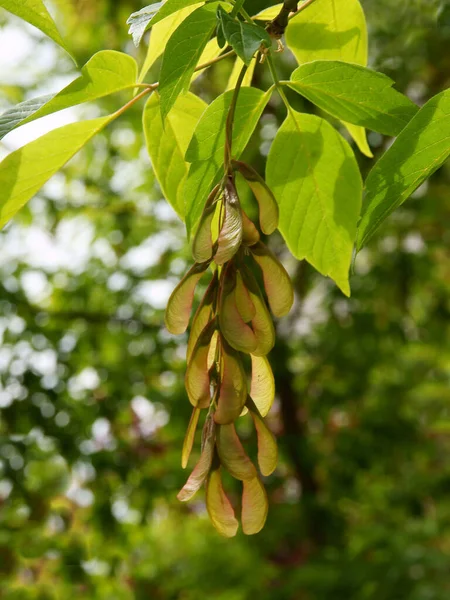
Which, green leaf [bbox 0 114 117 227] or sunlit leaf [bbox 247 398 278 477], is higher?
green leaf [bbox 0 114 117 227]

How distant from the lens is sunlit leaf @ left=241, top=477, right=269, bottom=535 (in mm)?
257

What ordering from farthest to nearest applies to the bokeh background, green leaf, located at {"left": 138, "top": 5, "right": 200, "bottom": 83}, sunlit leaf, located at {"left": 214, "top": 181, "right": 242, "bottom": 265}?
the bokeh background < green leaf, located at {"left": 138, "top": 5, "right": 200, "bottom": 83} < sunlit leaf, located at {"left": 214, "top": 181, "right": 242, "bottom": 265}

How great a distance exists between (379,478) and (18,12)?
1.79m

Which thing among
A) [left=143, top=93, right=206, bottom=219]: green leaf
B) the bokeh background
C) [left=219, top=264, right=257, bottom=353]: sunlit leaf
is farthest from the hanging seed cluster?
the bokeh background

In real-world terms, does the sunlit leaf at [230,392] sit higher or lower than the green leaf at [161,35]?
lower

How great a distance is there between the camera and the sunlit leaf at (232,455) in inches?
9.8

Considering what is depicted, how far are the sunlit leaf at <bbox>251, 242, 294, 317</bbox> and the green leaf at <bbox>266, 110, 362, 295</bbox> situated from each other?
0.09m

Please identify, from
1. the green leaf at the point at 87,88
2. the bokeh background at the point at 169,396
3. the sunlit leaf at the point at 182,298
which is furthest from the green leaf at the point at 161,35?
the bokeh background at the point at 169,396

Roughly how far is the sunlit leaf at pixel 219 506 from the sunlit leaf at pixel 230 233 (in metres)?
0.07

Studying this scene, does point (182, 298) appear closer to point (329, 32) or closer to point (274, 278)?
point (274, 278)

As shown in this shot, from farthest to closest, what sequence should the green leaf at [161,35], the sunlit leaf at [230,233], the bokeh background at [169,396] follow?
the bokeh background at [169,396]
the green leaf at [161,35]
the sunlit leaf at [230,233]

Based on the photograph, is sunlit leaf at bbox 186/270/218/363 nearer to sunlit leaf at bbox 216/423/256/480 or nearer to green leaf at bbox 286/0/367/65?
A: sunlit leaf at bbox 216/423/256/480

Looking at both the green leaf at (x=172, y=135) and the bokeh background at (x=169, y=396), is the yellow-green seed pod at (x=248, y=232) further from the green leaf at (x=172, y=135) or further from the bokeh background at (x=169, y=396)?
the bokeh background at (x=169, y=396)

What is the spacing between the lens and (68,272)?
1547 mm
